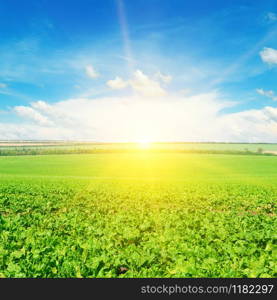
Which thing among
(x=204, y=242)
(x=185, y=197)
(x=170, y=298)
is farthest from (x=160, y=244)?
(x=185, y=197)

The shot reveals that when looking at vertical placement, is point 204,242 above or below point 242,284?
below

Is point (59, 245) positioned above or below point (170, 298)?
below

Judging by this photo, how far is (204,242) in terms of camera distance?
7.73m

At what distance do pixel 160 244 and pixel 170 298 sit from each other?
472cm

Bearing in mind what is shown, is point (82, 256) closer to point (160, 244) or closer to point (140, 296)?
point (160, 244)

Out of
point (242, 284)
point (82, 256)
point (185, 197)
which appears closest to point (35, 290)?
point (242, 284)

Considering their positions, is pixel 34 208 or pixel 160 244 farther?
pixel 34 208

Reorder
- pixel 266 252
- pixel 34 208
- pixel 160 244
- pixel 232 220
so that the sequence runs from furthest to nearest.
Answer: pixel 34 208 < pixel 232 220 < pixel 160 244 < pixel 266 252

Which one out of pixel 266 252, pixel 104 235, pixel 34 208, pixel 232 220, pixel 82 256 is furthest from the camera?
pixel 34 208

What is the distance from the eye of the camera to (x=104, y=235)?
27.5ft

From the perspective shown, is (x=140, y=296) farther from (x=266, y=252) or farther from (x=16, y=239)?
(x=16, y=239)

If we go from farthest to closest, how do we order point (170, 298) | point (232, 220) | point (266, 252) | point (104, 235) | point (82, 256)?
point (232, 220), point (104, 235), point (266, 252), point (82, 256), point (170, 298)

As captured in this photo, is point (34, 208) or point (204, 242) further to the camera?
point (34, 208)

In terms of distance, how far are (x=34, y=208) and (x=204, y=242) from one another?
10161 millimetres
